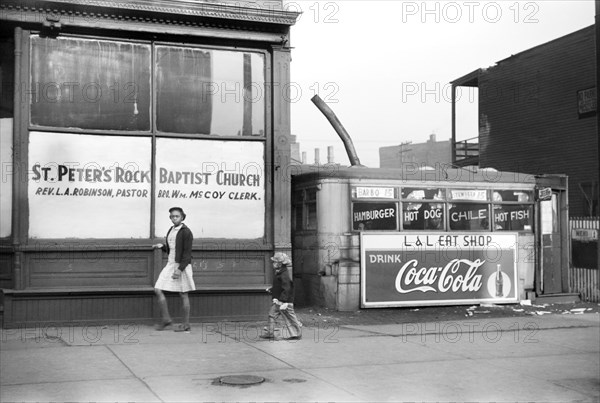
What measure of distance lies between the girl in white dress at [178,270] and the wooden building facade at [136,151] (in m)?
0.70

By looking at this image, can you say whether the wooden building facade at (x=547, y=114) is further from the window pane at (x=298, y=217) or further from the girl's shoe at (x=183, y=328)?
the girl's shoe at (x=183, y=328)

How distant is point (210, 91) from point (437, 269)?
5.31 meters

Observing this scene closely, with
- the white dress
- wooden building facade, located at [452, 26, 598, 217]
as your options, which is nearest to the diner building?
the white dress

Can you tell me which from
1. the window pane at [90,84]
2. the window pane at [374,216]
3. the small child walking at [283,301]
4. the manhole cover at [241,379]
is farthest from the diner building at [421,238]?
the manhole cover at [241,379]

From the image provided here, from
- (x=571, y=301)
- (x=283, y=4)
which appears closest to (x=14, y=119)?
(x=283, y=4)

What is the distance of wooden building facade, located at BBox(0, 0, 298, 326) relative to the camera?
11.1 metres

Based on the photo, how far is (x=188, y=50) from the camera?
12.0m

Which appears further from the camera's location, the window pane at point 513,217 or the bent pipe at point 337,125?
the bent pipe at point 337,125

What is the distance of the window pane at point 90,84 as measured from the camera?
442 inches

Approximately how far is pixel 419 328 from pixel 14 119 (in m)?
6.82

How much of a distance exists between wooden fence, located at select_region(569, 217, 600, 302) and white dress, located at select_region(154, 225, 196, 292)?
862cm

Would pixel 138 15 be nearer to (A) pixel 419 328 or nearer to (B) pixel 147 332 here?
(B) pixel 147 332

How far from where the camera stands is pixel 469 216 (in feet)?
47.5

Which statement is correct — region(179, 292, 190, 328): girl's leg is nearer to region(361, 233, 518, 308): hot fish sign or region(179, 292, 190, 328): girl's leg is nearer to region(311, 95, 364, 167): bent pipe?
region(361, 233, 518, 308): hot fish sign
